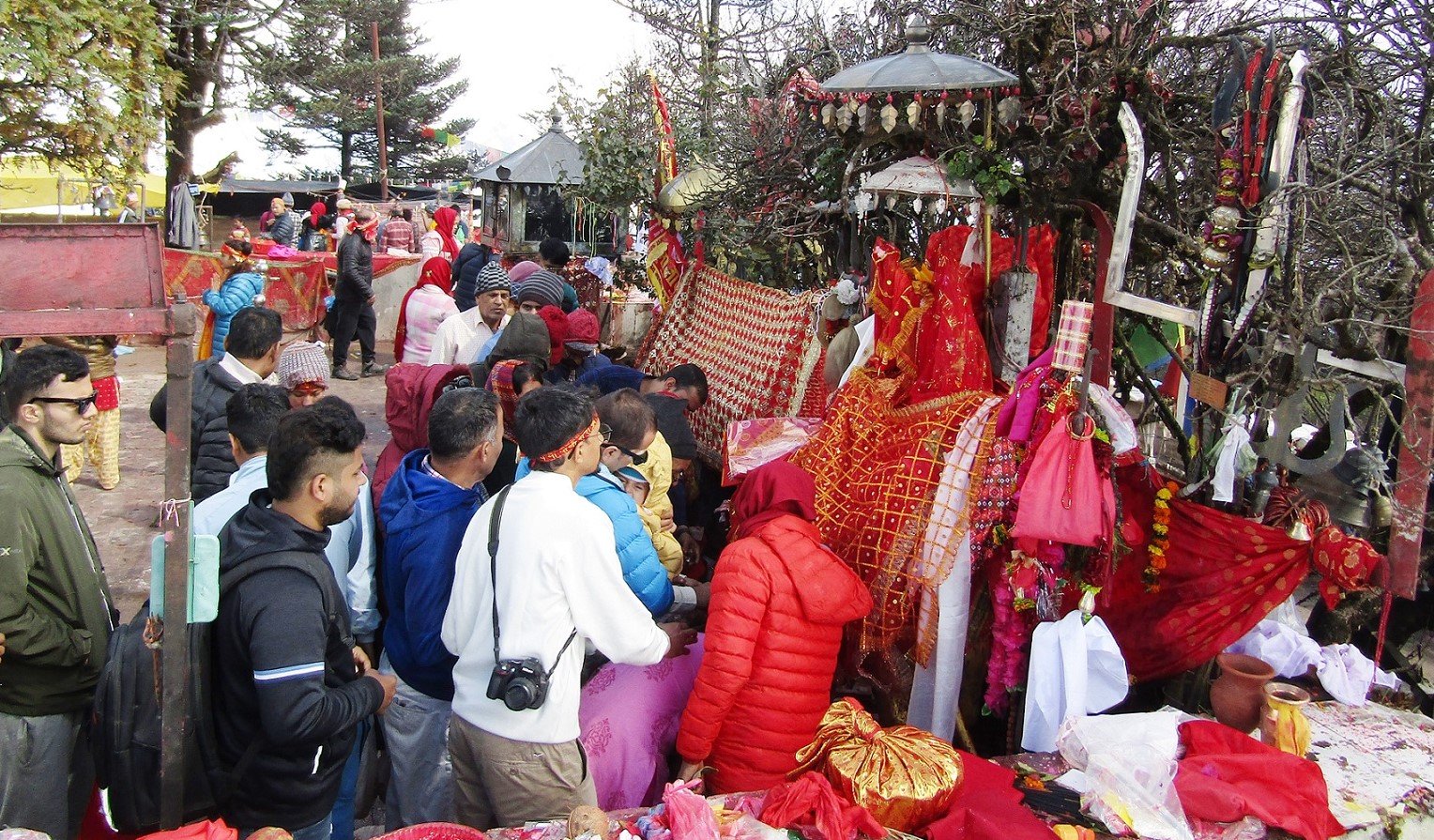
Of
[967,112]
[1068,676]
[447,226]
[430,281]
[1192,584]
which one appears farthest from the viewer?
[447,226]

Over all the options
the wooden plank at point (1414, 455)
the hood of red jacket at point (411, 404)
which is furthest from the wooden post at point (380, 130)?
the wooden plank at point (1414, 455)

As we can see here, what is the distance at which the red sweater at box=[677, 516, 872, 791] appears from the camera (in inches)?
125

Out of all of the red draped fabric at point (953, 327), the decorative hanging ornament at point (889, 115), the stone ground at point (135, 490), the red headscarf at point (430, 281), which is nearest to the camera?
the decorative hanging ornament at point (889, 115)

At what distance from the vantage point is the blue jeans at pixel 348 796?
3.34 m

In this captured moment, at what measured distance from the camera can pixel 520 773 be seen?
288 centimetres

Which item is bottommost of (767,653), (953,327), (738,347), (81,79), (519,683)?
(767,653)

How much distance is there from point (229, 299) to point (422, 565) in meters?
4.93

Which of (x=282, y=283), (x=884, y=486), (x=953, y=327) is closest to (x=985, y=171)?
(x=953, y=327)

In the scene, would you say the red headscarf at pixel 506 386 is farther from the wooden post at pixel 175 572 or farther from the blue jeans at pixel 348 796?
the wooden post at pixel 175 572

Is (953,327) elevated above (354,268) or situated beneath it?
situated beneath

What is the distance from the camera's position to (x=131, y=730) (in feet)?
8.80

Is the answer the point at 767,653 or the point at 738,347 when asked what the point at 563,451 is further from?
the point at 738,347

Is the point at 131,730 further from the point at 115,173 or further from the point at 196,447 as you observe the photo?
the point at 115,173

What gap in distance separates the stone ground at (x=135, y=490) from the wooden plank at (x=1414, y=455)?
5432mm
